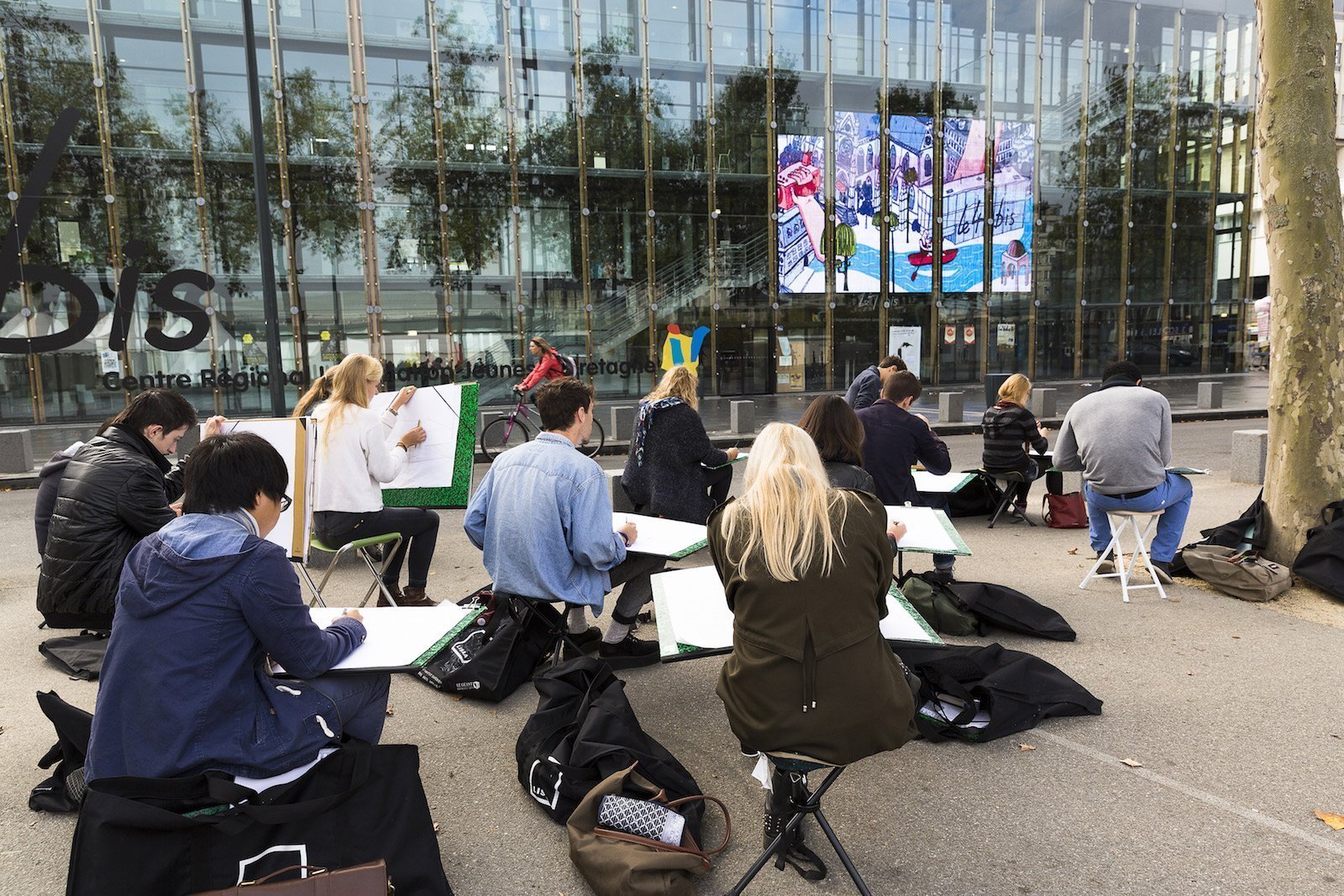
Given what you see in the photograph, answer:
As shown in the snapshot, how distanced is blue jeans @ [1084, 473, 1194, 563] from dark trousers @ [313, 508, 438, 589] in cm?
490

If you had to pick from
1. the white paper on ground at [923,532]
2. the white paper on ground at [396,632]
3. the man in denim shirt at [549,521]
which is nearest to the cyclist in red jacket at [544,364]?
the white paper on ground at [923,532]

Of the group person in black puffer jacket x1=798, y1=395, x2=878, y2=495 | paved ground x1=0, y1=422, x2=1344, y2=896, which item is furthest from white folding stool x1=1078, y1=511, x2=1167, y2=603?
person in black puffer jacket x1=798, y1=395, x2=878, y2=495

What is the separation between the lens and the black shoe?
17.0 ft

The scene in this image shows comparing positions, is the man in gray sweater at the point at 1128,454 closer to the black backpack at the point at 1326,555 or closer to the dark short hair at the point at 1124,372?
the dark short hair at the point at 1124,372

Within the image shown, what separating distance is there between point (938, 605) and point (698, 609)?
2.44m

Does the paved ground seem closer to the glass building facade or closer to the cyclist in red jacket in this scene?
the cyclist in red jacket

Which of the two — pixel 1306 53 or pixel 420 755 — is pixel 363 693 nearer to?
pixel 420 755

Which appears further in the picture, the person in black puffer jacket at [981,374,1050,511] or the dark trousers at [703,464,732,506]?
the person in black puffer jacket at [981,374,1050,511]

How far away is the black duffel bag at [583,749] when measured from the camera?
339cm

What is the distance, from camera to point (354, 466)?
5.68 m

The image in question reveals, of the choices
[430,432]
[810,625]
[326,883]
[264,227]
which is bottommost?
[326,883]

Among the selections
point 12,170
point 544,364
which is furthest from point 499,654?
point 12,170

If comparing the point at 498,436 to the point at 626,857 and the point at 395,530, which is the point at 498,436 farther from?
the point at 626,857

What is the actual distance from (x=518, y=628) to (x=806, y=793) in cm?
214
